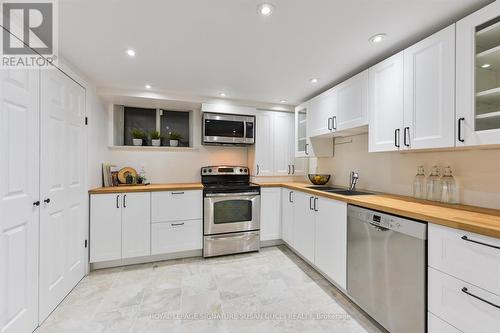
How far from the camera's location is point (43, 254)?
1745 mm

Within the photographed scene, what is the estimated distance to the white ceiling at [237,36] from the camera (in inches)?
53.9

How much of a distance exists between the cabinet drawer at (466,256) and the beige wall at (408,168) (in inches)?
25.7

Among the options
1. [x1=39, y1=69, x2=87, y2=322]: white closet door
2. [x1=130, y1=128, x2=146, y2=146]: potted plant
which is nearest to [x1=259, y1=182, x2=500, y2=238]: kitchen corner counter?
[x1=39, y1=69, x2=87, y2=322]: white closet door

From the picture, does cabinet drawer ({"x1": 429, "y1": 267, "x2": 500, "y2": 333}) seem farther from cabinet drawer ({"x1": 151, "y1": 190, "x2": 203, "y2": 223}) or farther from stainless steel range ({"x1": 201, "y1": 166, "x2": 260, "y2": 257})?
cabinet drawer ({"x1": 151, "y1": 190, "x2": 203, "y2": 223})

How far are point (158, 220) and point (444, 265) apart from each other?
2.80 metres

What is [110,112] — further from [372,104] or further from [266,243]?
[372,104]

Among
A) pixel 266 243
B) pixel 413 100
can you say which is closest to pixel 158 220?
pixel 266 243

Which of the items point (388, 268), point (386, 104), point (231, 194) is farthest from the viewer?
point (231, 194)

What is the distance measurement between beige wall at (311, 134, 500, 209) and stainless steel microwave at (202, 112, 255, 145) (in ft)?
4.20

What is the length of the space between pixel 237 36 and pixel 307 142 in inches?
73.2

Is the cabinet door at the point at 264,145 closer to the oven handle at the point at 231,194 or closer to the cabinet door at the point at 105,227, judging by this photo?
the oven handle at the point at 231,194

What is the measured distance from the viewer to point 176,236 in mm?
2896

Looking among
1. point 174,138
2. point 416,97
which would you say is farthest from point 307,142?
point 174,138

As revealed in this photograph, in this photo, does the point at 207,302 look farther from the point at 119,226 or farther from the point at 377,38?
the point at 377,38
